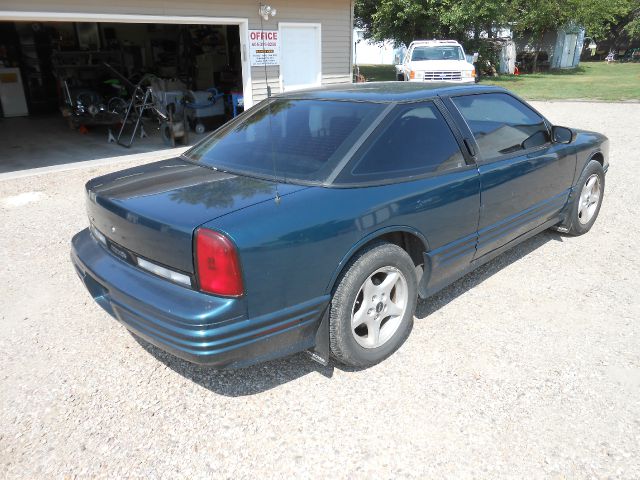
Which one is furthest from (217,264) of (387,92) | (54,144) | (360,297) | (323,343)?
(54,144)

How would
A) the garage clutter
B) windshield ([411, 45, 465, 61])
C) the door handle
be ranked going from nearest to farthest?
the door handle
the garage clutter
windshield ([411, 45, 465, 61])

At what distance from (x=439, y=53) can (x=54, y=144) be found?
521 inches

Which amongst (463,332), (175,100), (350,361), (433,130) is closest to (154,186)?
(350,361)

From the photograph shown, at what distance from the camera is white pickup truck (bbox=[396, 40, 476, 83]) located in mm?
16609

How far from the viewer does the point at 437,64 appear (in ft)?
55.5

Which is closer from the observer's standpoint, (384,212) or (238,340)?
(238,340)

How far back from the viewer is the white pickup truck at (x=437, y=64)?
16609mm

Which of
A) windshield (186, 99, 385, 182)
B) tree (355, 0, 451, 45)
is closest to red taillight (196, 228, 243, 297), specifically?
windshield (186, 99, 385, 182)

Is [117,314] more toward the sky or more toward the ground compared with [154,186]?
more toward the ground

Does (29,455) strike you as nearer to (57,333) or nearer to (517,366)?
(57,333)

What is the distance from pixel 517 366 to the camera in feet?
9.59

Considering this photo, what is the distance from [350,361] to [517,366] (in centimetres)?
102

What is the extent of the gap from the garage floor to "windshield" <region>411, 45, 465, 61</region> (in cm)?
1005

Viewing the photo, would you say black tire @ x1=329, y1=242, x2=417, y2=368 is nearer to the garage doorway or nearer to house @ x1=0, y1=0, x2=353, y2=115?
house @ x1=0, y1=0, x2=353, y2=115
